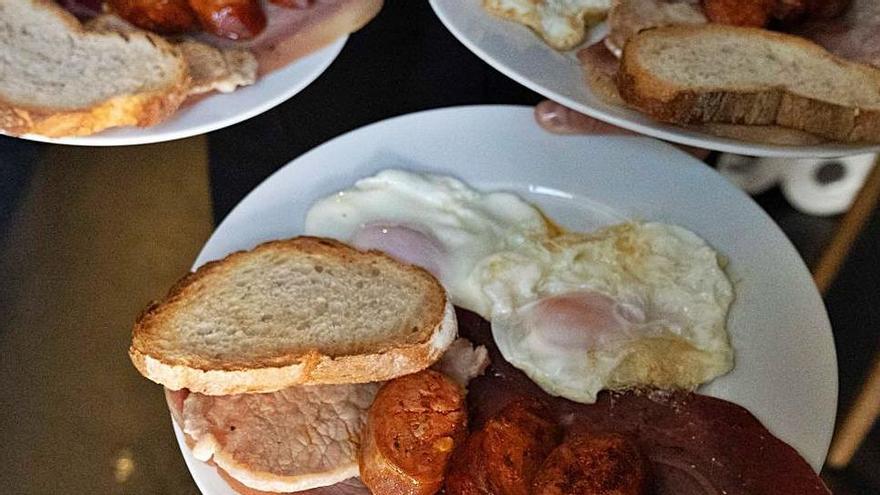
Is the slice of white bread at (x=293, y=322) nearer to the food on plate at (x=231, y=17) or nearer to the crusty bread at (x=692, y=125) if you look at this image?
the crusty bread at (x=692, y=125)

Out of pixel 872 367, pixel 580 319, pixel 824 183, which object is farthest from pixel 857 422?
pixel 824 183

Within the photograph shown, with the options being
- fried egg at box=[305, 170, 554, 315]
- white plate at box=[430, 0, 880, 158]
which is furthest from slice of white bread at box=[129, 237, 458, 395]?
white plate at box=[430, 0, 880, 158]

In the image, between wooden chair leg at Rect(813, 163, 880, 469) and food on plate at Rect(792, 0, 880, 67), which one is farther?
food on plate at Rect(792, 0, 880, 67)

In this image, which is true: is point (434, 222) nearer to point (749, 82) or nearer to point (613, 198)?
point (613, 198)

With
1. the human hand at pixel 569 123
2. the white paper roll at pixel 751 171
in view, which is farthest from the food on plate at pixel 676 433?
the white paper roll at pixel 751 171

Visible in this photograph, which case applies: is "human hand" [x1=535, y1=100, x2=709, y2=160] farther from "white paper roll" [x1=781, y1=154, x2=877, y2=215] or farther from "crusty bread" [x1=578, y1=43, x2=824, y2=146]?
"white paper roll" [x1=781, y1=154, x2=877, y2=215]

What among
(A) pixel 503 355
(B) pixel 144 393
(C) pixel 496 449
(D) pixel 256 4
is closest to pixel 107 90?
(D) pixel 256 4
